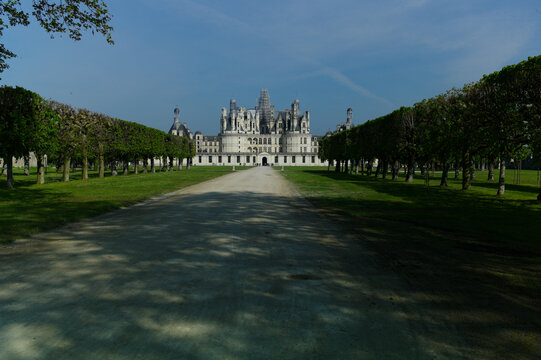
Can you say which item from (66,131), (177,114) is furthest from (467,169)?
(177,114)

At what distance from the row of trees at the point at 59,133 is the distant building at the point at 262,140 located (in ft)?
385

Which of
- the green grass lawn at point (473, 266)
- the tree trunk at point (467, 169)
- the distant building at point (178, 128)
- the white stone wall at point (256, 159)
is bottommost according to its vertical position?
the green grass lawn at point (473, 266)

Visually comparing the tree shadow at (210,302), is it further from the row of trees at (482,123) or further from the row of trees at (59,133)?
the row of trees at (59,133)

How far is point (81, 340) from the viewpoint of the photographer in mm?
3428

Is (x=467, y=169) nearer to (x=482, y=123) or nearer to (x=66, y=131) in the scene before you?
(x=482, y=123)

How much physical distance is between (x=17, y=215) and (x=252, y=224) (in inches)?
321

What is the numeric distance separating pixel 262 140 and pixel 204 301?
187982 millimetres

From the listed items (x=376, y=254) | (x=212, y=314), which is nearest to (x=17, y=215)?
(x=212, y=314)

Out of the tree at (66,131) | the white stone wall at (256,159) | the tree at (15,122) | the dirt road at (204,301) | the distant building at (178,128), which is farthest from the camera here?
the distant building at (178,128)

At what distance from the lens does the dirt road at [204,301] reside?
3328 mm

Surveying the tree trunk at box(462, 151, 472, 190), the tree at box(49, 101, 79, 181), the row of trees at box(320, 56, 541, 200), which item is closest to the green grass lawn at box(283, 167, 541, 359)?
the row of trees at box(320, 56, 541, 200)

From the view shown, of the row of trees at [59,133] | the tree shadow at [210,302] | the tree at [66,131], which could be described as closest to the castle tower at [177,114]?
the row of trees at [59,133]

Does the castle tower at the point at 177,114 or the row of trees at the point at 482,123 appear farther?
the castle tower at the point at 177,114

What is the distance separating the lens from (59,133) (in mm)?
32562
